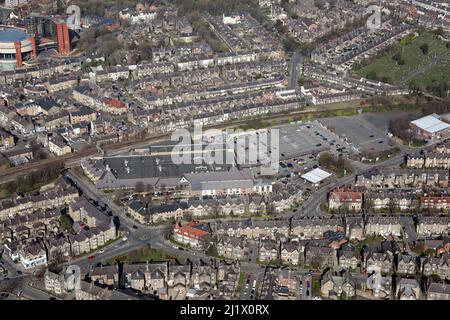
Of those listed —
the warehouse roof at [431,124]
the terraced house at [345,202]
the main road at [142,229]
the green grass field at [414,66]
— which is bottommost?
the main road at [142,229]

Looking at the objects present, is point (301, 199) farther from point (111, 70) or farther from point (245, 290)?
point (111, 70)

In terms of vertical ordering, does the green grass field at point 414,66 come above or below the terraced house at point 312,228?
above

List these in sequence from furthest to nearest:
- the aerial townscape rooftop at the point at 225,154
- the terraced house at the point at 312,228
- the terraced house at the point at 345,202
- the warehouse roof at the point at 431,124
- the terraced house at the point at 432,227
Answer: the warehouse roof at the point at 431,124 < the terraced house at the point at 345,202 < the terraced house at the point at 432,227 < the terraced house at the point at 312,228 < the aerial townscape rooftop at the point at 225,154

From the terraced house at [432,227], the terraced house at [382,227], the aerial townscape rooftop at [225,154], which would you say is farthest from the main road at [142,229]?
the terraced house at [432,227]

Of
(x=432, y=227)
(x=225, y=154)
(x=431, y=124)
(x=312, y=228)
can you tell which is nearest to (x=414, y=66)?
(x=431, y=124)

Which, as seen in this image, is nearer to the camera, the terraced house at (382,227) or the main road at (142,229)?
the main road at (142,229)

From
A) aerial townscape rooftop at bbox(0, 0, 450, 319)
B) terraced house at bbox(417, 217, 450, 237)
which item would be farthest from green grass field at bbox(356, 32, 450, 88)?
terraced house at bbox(417, 217, 450, 237)

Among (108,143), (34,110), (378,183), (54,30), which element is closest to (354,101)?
(378,183)

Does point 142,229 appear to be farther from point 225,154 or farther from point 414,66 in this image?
point 414,66

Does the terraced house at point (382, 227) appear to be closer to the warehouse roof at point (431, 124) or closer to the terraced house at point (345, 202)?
the terraced house at point (345, 202)

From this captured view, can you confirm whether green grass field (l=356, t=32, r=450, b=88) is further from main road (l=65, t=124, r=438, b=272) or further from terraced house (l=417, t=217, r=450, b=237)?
terraced house (l=417, t=217, r=450, b=237)

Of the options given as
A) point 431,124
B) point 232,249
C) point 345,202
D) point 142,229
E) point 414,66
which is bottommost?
point 142,229
